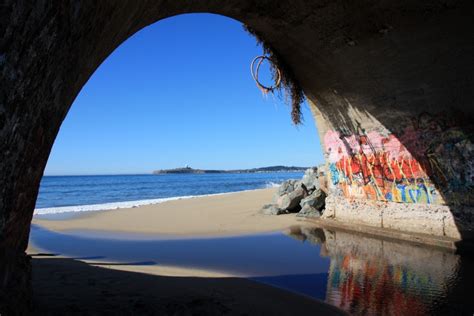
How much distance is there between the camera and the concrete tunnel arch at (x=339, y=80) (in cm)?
179

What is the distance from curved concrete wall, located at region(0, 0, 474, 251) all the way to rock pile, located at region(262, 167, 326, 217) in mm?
1129

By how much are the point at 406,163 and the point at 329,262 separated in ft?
10.4

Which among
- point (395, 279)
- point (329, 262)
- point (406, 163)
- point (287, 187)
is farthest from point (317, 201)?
point (395, 279)

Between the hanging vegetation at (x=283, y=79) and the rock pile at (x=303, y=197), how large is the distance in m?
3.30

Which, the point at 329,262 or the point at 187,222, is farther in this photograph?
the point at 187,222

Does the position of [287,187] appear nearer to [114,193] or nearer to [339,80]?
[339,80]

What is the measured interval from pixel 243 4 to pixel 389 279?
5.05m

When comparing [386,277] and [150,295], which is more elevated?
[150,295]

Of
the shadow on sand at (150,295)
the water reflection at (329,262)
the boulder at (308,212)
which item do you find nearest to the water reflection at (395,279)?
the water reflection at (329,262)

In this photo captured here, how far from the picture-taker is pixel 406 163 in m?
7.86

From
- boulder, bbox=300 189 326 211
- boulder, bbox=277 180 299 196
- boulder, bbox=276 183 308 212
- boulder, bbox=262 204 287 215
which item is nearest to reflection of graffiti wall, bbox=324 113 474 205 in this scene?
boulder, bbox=300 189 326 211

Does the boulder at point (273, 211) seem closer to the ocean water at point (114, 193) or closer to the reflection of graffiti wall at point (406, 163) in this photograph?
the reflection of graffiti wall at point (406, 163)

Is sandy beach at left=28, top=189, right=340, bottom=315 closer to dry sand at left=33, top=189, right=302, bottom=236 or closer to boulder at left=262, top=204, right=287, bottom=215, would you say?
dry sand at left=33, top=189, right=302, bottom=236

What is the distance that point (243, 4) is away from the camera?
5.78 m
